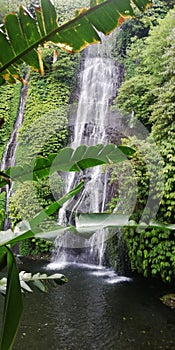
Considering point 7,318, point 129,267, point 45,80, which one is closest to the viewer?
point 7,318

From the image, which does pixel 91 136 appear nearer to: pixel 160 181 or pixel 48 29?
pixel 160 181

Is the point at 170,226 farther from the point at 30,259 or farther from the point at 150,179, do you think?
the point at 30,259

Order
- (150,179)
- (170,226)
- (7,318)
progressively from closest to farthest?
(7,318) < (170,226) < (150,179)

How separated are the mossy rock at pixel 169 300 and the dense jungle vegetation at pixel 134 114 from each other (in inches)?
11.0

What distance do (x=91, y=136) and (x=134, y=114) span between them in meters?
0.90

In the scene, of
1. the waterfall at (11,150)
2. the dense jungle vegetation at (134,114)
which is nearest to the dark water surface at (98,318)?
the dense jungle vegetation at (134,114)

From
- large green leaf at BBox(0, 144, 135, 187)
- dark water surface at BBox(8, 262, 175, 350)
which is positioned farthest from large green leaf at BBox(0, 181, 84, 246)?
dark water surface at BBox(8, 262, 175, 350)

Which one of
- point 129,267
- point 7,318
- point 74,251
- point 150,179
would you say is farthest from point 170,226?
point 74,251

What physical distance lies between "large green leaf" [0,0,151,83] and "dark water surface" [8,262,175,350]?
2356 mm

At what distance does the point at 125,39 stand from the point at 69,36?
7.62m

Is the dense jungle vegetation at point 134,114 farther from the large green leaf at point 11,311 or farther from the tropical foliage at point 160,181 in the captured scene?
the large green leaf at point 11,311

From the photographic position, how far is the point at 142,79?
6.31 m

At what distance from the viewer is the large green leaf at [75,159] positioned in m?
0.77

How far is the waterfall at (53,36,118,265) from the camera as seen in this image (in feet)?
18.1
